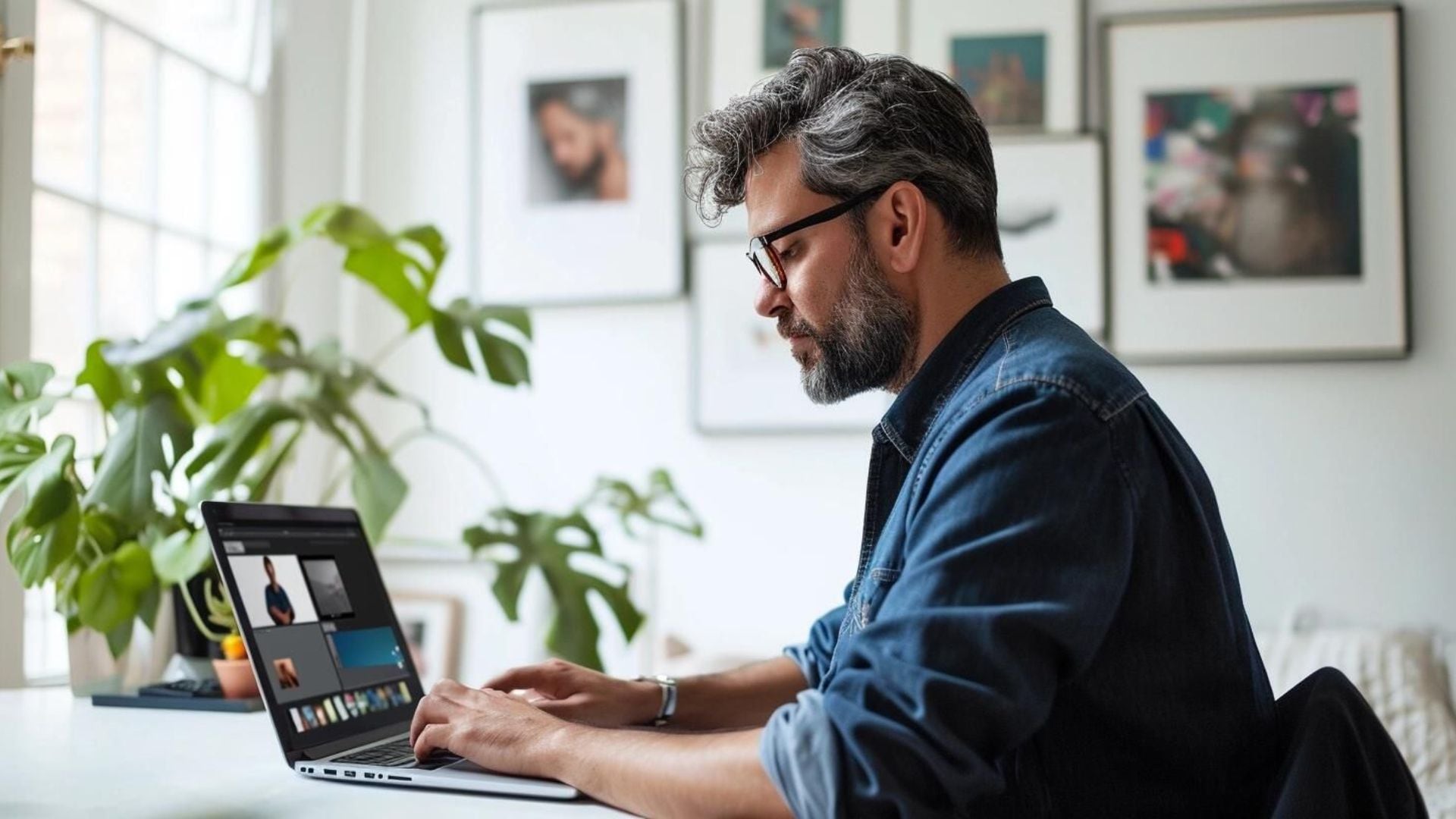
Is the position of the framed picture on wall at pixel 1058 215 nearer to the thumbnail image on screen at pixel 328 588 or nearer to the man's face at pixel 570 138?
the man's face at pixel 570 138

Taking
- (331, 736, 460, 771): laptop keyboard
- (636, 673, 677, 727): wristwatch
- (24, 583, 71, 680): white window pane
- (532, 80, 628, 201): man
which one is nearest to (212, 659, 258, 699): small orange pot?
(331, 736, 460, 771): laptop keyboard

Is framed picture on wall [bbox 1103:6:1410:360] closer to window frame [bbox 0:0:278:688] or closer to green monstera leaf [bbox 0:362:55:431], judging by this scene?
window frame [bbox 0:0:278:688]

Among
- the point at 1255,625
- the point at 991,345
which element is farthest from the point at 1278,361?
the point at 991,345

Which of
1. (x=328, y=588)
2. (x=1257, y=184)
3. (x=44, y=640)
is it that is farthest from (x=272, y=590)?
(x=1257, y=184)

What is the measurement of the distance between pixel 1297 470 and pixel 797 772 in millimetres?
2443

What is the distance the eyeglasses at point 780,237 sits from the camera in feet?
4.25

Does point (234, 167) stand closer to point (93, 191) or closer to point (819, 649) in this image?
point (93, 191)

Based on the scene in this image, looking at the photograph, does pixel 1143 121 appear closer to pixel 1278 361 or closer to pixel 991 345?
pixel 1278 361

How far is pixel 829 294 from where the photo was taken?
1347mm

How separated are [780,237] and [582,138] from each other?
85.3 inches

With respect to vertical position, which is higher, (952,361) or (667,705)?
(952,361)

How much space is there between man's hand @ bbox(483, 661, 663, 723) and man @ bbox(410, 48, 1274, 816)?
1 centimetres

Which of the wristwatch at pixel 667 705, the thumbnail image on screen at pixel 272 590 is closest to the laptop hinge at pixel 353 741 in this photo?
the thumbnail image on screen at pixel 272 590

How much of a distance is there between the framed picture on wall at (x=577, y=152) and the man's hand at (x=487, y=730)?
7.03 feet
